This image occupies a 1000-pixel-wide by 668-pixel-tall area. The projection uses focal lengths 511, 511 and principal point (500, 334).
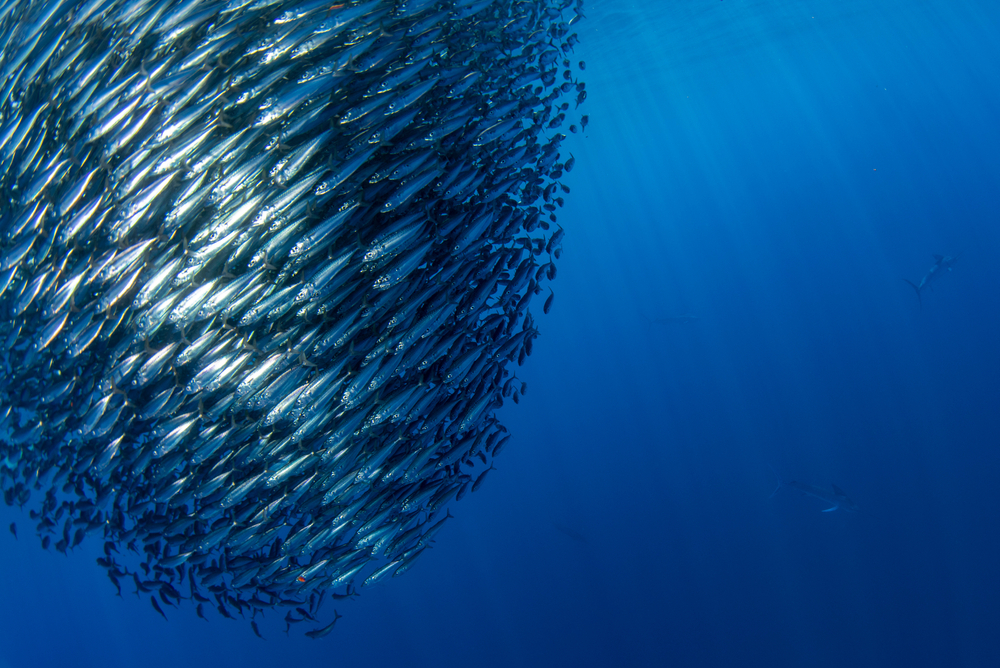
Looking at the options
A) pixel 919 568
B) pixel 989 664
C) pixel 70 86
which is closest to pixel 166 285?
pixel 70 86

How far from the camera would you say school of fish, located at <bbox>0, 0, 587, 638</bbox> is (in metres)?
3.25

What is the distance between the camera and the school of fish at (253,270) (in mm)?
3252

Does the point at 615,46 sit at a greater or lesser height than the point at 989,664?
greater

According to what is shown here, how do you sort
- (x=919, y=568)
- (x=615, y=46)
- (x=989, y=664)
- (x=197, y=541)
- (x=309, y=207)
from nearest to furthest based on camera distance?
1. (x=309, y=207)
2. (x=197, y=541)
3. (x=989, y=664)
4. (x=919, y=568)
5. (x=615, y=46)

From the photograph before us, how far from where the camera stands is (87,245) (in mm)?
3588

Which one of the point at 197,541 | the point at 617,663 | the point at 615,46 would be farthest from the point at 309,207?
the point at 615,46

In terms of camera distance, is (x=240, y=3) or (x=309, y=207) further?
(x=240, y=3)

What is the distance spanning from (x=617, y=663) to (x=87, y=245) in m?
13.8

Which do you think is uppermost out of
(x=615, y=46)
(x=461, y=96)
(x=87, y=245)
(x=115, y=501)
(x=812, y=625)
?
(x=615, y=46)

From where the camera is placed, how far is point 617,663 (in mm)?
12570

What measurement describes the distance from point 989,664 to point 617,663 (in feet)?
26.8

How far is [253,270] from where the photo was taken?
3166 mm

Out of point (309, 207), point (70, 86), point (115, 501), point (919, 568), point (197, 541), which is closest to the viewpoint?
point (309, 207)

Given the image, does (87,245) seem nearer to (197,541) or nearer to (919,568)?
(197,541)
